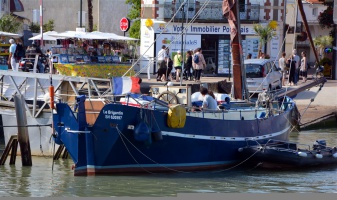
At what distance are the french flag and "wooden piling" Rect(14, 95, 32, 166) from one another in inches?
111

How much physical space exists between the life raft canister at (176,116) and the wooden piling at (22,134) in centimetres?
449

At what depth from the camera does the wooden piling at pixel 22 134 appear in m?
23.0

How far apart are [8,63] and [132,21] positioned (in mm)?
25949

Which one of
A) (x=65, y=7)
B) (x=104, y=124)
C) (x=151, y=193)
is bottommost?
(x=151, y=193)

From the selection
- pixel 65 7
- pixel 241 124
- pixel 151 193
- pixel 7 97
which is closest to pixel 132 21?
pixel 65 7

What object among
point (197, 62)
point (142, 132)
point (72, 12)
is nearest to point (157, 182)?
point (142, 132)

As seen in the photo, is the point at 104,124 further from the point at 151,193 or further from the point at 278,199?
the point at 278,199

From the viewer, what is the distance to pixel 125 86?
21812 mm

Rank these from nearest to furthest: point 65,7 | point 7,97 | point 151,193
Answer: point 151,193 < point 7,97 < point 65,7

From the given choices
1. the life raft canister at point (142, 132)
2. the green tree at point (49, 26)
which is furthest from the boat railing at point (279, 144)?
the green tree at point (49, 26)

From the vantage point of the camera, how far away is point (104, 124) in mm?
19953

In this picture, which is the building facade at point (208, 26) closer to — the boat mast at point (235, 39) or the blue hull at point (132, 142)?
the boat mast at point (235, 39)

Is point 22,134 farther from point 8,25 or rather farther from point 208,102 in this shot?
point 8,25

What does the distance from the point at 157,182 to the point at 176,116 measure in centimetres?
153
